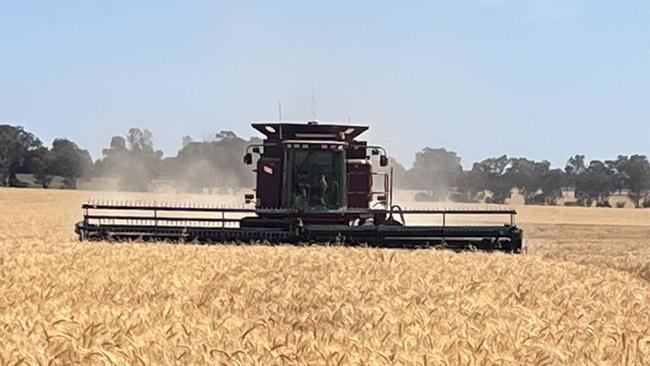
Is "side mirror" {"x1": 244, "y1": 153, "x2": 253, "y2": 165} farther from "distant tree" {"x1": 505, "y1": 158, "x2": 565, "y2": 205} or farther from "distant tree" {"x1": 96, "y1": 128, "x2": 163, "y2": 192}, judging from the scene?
"distant tree" {"x1": 505, "y1": 158, "x2": 565, "y2": 205}

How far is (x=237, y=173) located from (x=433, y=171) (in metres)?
22.9

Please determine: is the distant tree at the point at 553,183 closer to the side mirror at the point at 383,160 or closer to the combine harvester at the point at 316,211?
the combine harvester at the point at 316,211

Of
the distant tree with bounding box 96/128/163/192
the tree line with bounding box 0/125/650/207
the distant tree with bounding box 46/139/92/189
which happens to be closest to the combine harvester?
the tree line with bounding box 0/125/650/207

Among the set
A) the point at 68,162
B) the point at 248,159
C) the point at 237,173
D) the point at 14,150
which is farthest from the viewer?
the point at 14,150

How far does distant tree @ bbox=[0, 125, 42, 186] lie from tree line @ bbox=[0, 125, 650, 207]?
0.08 metres

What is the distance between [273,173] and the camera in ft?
57.8

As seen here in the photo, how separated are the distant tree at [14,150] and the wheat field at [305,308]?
70.4m

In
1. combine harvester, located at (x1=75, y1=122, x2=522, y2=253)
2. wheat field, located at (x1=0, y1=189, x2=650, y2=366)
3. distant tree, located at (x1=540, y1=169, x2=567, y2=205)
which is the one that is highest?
distant tree, located at (x1=540, y1=169, x2=567, y2=205)

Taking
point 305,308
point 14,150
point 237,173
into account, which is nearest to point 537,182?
point 14,150

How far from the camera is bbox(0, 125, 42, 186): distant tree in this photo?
81.2 metres

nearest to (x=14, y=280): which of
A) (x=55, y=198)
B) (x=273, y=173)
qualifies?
(x=273, y=173)

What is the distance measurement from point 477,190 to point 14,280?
8372cm

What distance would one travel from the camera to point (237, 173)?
3722 centimetres

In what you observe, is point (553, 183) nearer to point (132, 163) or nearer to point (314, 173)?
point (132, 163)
